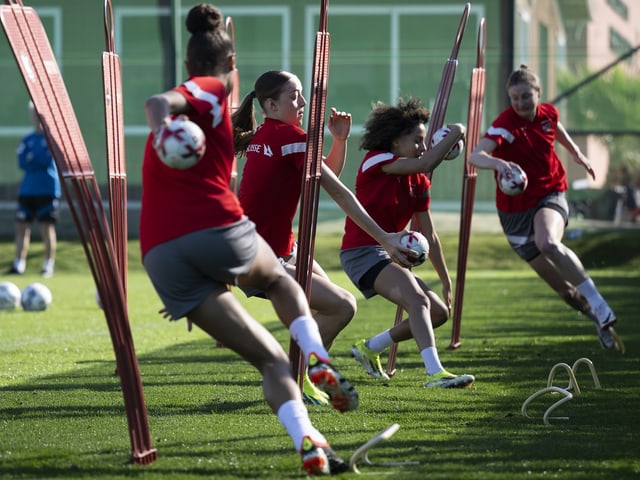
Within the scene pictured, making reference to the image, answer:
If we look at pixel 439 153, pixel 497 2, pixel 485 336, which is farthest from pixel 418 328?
pixel 497 2

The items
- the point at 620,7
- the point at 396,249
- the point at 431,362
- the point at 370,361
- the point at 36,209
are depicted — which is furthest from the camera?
the point at 620,7

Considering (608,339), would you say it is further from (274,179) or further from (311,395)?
(274,179)

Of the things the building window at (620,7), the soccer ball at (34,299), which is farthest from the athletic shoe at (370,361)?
the building window at (620,7)

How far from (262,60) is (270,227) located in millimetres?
19501

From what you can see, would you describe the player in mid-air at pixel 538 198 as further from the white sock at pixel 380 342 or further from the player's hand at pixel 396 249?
the player's hand at pixel 396 249

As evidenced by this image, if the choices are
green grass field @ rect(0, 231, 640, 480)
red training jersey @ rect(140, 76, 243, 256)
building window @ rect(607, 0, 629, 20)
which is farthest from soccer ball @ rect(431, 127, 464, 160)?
building window @ rect(607, 0, 629, 20)

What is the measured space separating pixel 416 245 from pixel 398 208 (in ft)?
3.46

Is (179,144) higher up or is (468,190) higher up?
(179,144)

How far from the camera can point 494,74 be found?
88.2ft

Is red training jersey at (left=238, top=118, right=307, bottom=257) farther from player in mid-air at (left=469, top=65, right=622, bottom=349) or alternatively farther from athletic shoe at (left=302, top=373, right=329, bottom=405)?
player in mid-air at (left=469, top=65, right=622, bottom=349)

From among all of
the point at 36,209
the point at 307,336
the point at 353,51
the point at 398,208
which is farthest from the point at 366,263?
the point at 353,51

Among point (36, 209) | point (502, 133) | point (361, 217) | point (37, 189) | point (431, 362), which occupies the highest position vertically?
point (361, 217)

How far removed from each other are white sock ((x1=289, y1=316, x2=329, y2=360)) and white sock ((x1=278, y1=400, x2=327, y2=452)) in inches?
8.6

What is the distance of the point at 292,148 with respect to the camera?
7.54 metres
